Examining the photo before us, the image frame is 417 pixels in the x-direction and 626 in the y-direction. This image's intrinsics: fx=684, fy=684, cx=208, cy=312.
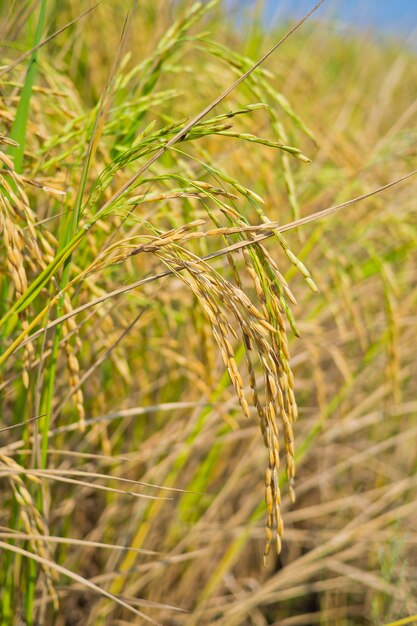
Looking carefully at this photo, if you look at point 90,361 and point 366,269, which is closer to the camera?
point 90,361

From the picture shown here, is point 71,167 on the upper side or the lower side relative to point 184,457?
upper

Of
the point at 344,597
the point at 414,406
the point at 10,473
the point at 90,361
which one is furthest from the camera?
the point at 414,406

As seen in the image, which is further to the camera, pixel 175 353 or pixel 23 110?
pixel 175 353

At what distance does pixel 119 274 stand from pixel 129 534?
18.9 inches

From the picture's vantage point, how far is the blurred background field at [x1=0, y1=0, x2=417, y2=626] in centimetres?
71

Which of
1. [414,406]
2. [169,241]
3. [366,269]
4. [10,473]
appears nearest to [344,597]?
[414,406]

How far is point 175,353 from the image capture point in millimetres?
1142

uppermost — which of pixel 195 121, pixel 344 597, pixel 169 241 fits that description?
pixel 195 121

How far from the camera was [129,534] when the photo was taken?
1.25m

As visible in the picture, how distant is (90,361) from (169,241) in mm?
609

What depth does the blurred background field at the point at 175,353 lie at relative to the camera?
2.33ft

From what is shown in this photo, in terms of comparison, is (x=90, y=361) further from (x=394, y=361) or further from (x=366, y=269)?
(x=366, y=269)

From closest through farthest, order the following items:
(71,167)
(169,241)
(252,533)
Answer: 1. (169,241)
2. (71,167)
3. (252,533)

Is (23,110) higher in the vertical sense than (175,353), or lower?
higher
